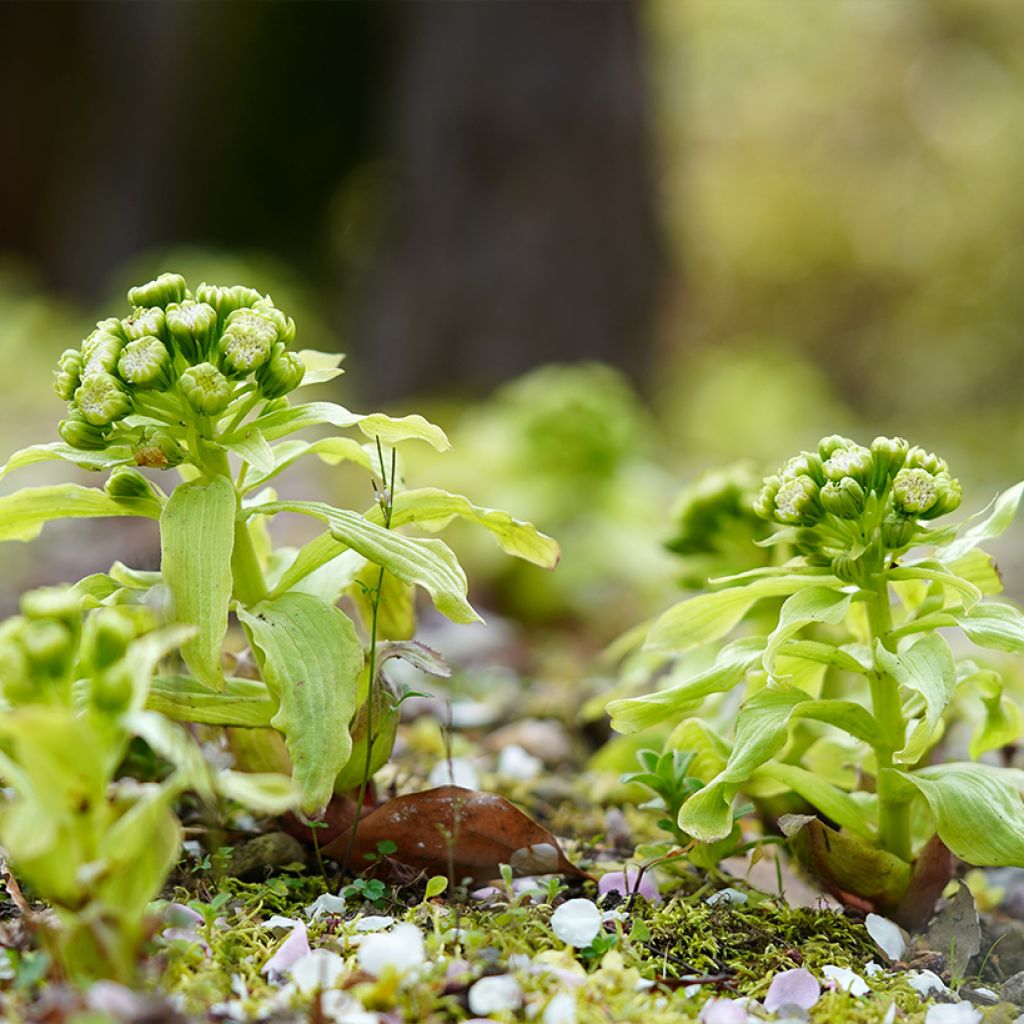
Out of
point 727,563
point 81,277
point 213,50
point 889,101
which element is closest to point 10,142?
point 81,277

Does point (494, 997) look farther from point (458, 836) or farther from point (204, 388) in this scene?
point (204, 388)

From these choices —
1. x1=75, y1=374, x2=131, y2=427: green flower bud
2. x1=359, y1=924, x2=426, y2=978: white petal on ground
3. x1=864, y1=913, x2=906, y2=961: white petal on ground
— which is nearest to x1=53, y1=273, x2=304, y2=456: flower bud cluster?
x1=75, y1=374, x2=131, y2=427: green flower bud

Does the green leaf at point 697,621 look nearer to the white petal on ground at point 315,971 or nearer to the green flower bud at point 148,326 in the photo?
the white petal on ground at point 315,971

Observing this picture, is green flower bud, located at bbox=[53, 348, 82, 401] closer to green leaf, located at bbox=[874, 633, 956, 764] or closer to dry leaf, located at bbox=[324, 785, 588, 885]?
dry leaf, located at bbox=[324, 785, 588, 885]

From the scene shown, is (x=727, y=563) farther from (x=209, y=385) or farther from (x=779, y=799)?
A: (x=209, y=385)

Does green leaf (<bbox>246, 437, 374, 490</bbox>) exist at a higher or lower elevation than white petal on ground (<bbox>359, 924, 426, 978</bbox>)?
higher

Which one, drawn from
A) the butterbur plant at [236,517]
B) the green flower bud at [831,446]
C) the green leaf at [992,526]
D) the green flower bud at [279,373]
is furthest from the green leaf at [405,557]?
the green leaf at [992,526]
